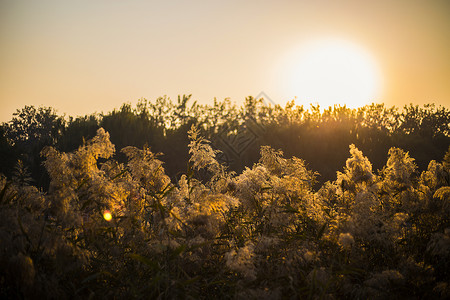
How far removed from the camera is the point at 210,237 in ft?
9.96

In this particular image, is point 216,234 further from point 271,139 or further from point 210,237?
point 271,139

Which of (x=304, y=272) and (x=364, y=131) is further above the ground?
(x=364, y=131)

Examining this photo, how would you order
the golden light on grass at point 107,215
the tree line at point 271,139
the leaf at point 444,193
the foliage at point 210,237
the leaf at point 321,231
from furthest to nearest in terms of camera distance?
the tree line at point 271,139
the leaf at point 444,193
the golden light on grass at point 107,215
the leaf at point 321,231
the foliage at point 210,237

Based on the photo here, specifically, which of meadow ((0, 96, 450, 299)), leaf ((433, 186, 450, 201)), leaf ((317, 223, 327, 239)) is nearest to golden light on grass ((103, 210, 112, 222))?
meadow ((0, 96, 450, 299))

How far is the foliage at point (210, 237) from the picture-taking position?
246cm

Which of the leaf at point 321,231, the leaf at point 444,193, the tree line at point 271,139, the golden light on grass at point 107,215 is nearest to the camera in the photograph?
the leaf at point 321,231

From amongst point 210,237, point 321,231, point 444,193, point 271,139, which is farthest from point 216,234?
point 271,139

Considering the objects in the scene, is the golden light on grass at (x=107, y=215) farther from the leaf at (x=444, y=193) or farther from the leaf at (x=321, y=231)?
the leaf at (x=444, y=193)

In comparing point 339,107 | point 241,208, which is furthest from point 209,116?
point 241,208

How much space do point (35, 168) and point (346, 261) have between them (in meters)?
18.8

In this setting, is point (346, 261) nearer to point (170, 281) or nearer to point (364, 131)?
point (170, 281)

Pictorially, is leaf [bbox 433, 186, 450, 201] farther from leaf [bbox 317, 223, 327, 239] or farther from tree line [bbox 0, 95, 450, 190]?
tree line [bbox 0, 95, 450, 190]

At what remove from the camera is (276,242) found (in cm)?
270

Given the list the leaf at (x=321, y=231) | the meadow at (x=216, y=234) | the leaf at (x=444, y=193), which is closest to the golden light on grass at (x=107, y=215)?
the meadow at (x=216, y=234)
